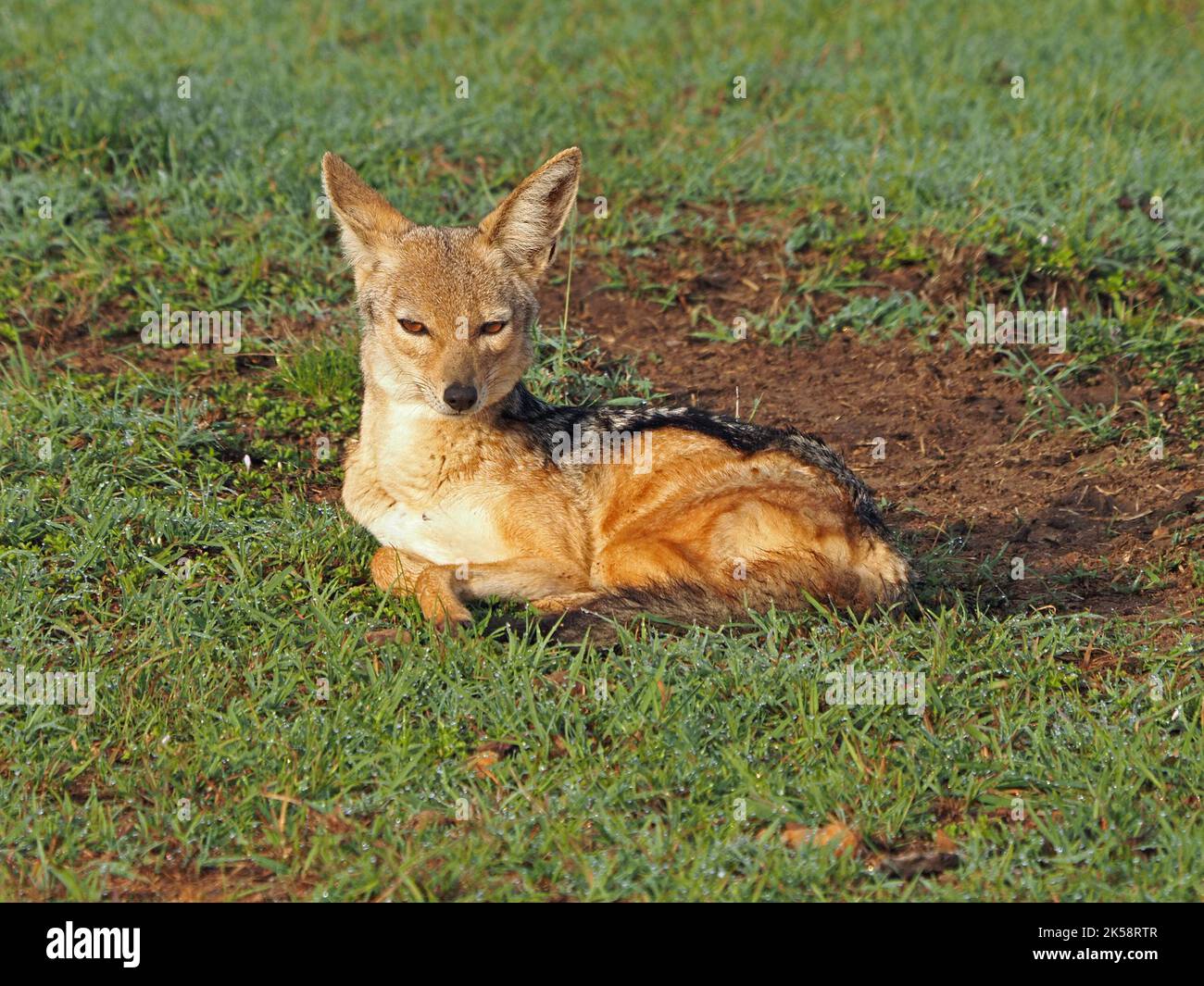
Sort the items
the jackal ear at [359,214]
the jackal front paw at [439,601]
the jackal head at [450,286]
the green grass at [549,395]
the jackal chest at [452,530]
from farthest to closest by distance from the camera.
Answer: the jackal ear at [359,214], the jackal chest at [452,530], the jackal head at [450,286], the jackal front paw at [439,601], the green grass at [549,395]

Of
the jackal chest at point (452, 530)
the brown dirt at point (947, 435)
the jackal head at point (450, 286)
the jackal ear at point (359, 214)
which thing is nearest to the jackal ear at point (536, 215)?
the jackal head at point (450, 286)

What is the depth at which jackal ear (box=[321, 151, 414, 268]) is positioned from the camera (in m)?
5.86

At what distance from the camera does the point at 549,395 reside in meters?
7.30

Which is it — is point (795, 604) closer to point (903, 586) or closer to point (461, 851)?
point (903, 586)

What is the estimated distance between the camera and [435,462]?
5.82 metres

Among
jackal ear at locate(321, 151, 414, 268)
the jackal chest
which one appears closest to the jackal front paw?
the jackal chest

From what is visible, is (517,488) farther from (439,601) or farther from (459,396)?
(439,601)

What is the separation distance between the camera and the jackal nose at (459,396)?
17.7 feet

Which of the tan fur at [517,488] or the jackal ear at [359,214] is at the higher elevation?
the jackal ear at [359,214]

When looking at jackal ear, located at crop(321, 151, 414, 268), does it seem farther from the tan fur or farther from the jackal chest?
the jackal chest

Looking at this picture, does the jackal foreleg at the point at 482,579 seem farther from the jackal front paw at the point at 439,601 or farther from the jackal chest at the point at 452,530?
the jackal chest at the point at 452,530

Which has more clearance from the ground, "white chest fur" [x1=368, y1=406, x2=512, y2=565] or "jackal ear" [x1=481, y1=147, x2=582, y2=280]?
"jackal ear" [x1=481, y1=147, x2=582, y2=280]

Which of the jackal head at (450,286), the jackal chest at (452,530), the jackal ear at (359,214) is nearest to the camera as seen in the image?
the jackal head at (450,286)

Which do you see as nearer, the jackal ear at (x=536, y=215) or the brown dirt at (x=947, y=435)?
the jackal ear at (x=536, y=215)
